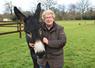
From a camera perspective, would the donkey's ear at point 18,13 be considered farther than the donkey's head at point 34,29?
Yes

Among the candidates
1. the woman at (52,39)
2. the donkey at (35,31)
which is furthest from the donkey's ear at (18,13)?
the woman at (52,39)

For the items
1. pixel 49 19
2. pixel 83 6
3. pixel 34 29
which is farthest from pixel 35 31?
pixel 83 6

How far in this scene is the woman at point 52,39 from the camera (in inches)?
146

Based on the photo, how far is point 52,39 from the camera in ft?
12.4

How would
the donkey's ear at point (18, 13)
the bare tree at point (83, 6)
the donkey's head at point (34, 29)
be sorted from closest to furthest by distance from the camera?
the donkey's head at point (34, 29), the donkey's ear at point (18, 13), the bare tree at point (83, 6)

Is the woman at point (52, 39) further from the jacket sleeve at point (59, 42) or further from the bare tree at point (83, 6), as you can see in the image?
the bare tree at point (83, 6)

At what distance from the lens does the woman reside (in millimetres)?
3706

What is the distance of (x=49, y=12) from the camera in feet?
12.2

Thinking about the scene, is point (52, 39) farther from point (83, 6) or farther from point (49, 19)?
point (83, 6)

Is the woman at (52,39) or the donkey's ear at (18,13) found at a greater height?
the donkey's ear at (18,13)

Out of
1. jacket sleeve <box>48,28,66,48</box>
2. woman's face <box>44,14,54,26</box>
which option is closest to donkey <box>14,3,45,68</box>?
woman's face <box>44,14,54,26</box>

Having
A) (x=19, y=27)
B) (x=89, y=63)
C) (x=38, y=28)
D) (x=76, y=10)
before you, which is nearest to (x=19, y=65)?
(x=89, y=63)

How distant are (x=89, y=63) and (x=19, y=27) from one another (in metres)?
10.2

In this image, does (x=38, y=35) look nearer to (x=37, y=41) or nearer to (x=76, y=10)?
(x=37, y=41)
